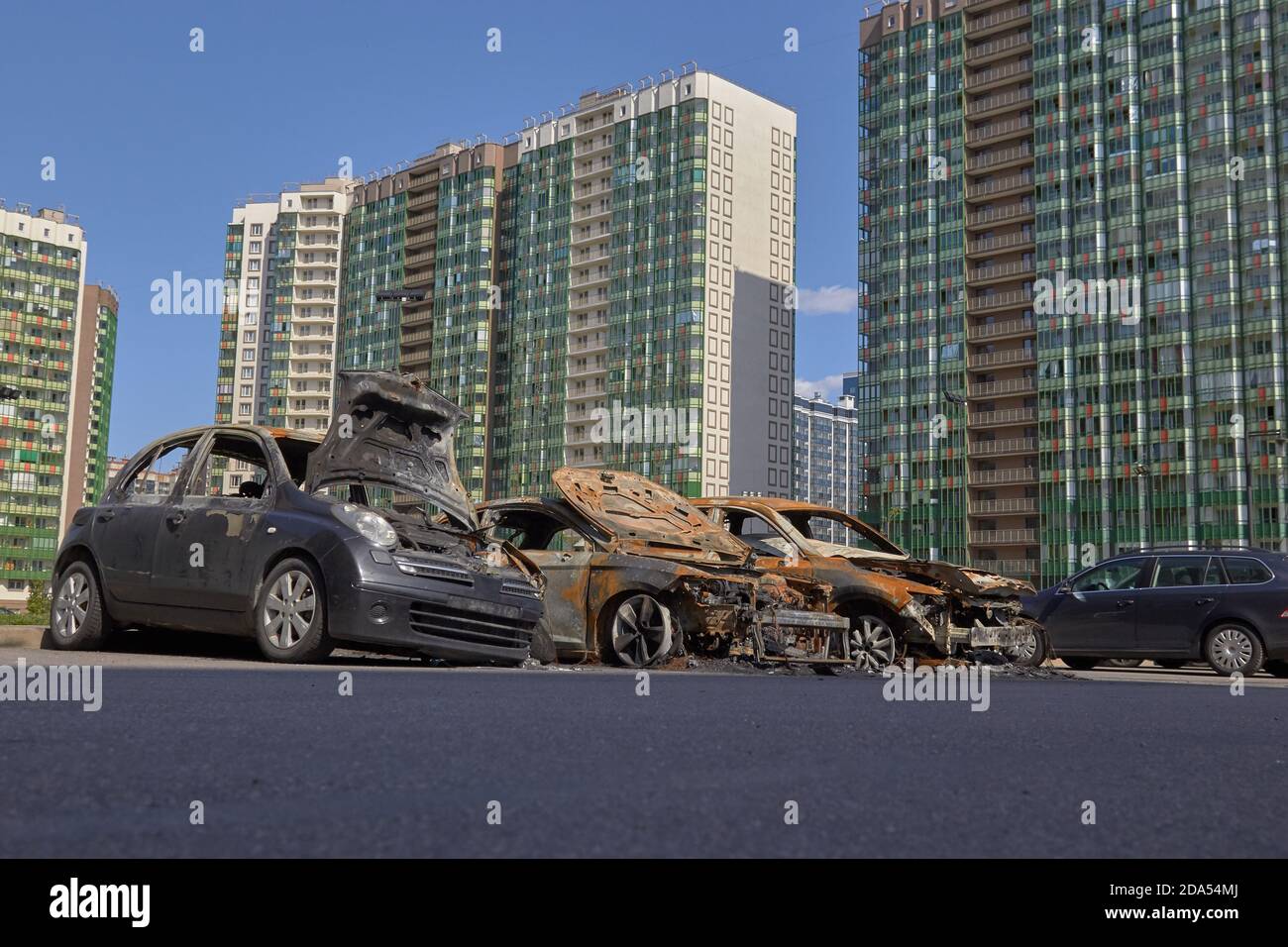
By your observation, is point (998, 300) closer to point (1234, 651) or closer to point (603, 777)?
point (1234, 651)

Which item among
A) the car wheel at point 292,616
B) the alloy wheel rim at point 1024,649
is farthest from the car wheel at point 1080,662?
the car wheel at point 292,616

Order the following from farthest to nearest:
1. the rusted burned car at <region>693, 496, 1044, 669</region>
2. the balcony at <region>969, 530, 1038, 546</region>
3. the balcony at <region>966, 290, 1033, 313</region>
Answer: the balcony at <region>966, 290, 1033, 313</region> < the balcony at <region>969, 530, 1038, 546</region> < the rusted burned car at <region>693, 496, 1044, 669</region>

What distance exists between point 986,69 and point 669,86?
88.1 feet

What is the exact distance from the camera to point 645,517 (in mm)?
11594

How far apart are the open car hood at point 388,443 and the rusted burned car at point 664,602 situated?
667mm

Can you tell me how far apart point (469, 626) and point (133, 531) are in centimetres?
282

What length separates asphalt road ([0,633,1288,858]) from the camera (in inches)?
109

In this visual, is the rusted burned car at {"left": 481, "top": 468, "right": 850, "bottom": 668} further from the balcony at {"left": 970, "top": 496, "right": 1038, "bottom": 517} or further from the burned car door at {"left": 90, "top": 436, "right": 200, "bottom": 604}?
the balcony at {"left": 970, "top": 496, "right": 1038, "bottom": 517}

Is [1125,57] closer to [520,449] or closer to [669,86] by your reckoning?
[669,86]

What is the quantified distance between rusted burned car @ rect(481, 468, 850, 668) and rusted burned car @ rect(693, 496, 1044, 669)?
16.4 inches

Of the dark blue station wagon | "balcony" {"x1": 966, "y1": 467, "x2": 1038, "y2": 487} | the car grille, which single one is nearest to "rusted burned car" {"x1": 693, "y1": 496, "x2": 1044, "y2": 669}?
the dark blue station wagon

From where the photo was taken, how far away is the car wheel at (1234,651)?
14.9 m

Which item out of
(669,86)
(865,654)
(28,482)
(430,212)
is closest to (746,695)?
(865,654)

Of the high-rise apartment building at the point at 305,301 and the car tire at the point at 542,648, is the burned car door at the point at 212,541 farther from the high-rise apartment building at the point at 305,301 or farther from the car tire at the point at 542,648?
the high-rise apartment building at the point at 305,301
